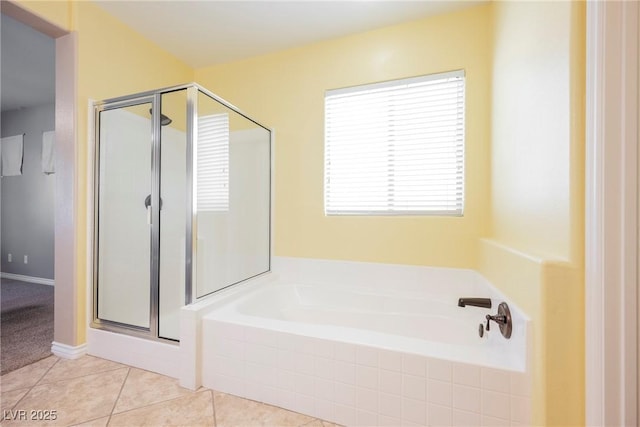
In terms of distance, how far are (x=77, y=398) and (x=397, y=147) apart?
2418 millimetres

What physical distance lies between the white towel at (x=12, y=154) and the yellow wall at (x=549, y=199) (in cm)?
579

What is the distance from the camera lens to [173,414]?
1281 millimetres

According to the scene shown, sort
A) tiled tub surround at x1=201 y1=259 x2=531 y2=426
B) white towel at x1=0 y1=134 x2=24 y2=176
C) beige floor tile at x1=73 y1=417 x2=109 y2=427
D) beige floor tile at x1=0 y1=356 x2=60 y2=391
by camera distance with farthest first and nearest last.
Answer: white towel at x1=0 y1=134 x2=24 y2=176 < beige floor tile at x1=0 y1=356 x2=60 y2=391 < beige floor tile at x1=73 y1=417 x2=109 y2=427 < tiled tub surround at x1=201 y1=259 x2=531 y2=426

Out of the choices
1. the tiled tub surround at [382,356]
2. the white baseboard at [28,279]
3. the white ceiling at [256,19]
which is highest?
the white ceiling at [256,19]

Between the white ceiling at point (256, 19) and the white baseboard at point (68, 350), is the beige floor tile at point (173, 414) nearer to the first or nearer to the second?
the white baseboard at point (68, 350)

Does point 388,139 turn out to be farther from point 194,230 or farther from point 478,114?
point 194,230

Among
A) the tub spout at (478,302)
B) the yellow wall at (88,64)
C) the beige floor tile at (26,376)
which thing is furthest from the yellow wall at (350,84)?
the beige floor tile at (26,376)

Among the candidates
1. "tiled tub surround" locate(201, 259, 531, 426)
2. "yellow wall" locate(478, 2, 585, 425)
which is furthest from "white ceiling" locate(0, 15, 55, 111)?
"yellow wall" locate(478, 2, 585, 425)

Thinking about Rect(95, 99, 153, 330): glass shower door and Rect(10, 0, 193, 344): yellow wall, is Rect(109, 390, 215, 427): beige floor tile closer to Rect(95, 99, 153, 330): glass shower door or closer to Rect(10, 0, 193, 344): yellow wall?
Rect(95, 99, 153, 330): glass shower door

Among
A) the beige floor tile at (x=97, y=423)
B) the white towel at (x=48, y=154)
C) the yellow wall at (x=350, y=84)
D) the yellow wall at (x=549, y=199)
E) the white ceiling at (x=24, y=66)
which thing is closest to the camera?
the yellow wall at (x=549, y=199)

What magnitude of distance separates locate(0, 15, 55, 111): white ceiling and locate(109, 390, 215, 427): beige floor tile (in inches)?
116

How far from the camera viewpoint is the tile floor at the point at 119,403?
1243 millimetres

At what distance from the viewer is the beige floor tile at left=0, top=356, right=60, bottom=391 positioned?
58.7 inches

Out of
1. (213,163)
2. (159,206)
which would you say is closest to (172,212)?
(159,206)
